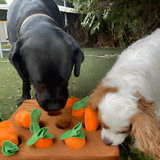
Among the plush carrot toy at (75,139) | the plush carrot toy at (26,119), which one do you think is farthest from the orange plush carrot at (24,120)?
the plush carrot toy at (75,139)

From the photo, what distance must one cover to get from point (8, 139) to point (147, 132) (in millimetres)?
811

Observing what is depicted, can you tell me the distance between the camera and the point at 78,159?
0.87 m

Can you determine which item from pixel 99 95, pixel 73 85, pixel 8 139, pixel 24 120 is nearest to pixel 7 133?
pixel 8 139

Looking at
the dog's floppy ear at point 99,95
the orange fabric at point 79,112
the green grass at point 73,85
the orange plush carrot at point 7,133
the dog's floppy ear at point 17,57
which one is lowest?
the green grass at point 73,85

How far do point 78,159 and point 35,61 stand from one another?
685 mm

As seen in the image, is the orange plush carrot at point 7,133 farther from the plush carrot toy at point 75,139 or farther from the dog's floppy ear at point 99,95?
the dog's floppy ear at point 99,95

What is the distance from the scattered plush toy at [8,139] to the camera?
84 centimetres

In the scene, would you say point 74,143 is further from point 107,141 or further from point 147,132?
point 147,132

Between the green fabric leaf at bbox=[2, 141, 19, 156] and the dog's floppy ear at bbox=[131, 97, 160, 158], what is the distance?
70cm

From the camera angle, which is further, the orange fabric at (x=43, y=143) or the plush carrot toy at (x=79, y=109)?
the plush carrot toy at (x=79, y=109)

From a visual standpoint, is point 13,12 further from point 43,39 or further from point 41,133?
point 41,133

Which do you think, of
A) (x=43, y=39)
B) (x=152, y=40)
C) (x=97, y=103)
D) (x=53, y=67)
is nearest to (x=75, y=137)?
(x=97, y=103)

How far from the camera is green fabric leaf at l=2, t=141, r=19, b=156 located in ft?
2.75

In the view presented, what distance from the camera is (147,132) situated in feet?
3.02
